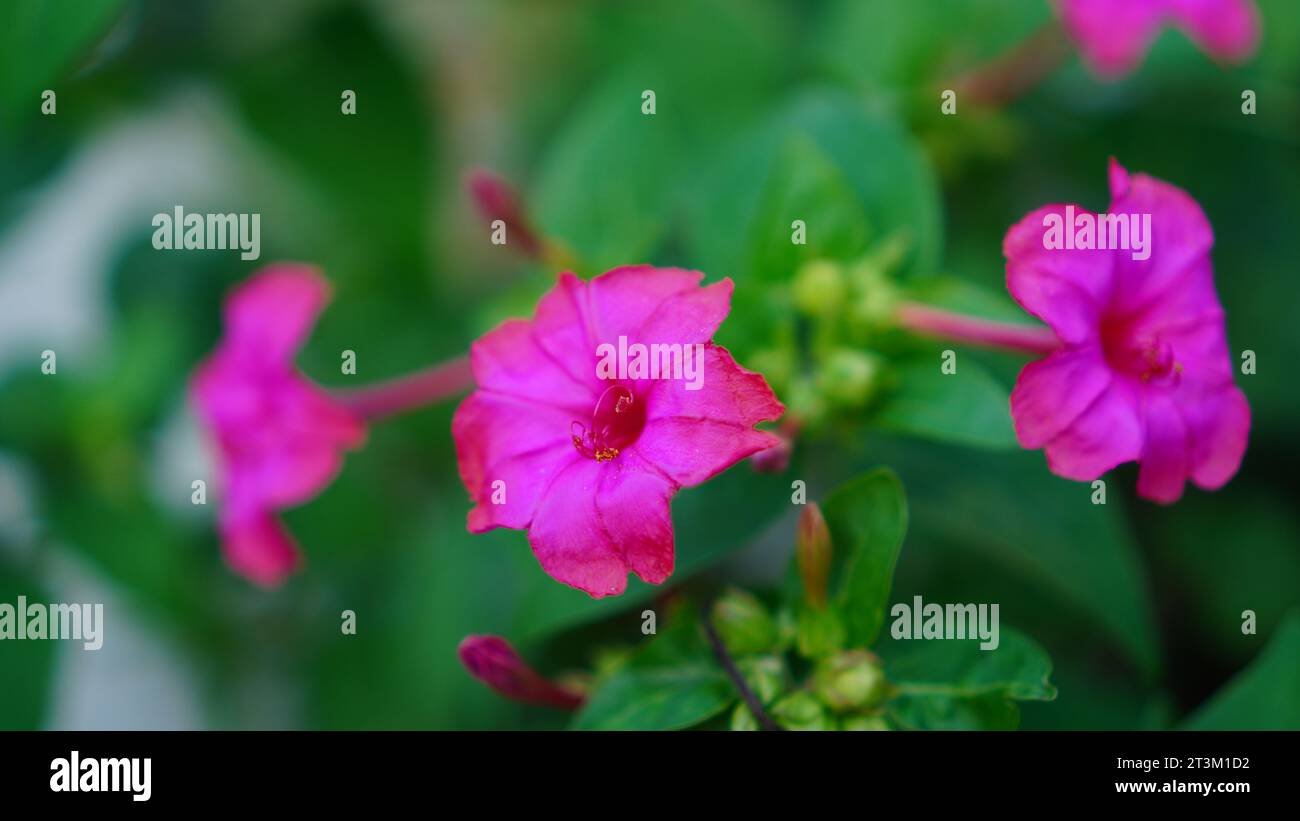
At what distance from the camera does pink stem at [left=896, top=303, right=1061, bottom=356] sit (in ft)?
3.18

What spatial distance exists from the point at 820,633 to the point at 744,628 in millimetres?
65

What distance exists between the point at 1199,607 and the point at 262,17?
166 centimetres

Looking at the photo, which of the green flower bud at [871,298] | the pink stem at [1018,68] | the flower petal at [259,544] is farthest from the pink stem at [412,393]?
the pink stem at [1018,68]

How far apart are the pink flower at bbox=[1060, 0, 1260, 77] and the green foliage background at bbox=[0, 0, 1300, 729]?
0.57 ft

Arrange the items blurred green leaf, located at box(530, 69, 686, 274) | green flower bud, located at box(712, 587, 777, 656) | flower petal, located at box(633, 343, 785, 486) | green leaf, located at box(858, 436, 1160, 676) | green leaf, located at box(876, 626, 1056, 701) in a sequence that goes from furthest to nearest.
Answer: blurred green leaf, located at box(530, 69, 686, 274)
green leaf, located at box(858, 436, 1160, 676)
green flower bud, located at box(712, 587, 777, 656)
green leaf, located at box(876, 626, 1056, 701)
flower petal, located at box(633, 343, 785, 486)

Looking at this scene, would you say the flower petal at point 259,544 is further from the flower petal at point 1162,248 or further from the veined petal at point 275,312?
the flower petal at point 1162,248

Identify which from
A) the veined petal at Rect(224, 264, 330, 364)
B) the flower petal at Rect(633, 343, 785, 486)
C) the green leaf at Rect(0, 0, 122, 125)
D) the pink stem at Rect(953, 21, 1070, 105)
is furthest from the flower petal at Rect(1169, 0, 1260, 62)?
the green leaf at Rect(0, 0, 122, 125)

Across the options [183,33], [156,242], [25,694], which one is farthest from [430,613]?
[183,33]

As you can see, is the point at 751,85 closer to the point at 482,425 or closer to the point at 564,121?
the point at 564,121

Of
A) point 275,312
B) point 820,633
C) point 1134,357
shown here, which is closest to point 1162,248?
point 1134,357

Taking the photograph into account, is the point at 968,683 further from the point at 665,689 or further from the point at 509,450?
the point at 509,450

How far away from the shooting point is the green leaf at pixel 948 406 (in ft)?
3.04

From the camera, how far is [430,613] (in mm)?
1511

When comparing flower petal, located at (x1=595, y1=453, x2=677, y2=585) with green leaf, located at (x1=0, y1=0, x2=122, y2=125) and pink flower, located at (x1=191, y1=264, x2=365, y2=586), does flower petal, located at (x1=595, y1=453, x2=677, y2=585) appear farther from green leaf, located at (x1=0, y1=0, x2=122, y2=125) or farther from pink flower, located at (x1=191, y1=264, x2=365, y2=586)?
green leaf, located at (x1=0, y1=0, x2=122, y2=125)
